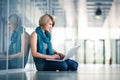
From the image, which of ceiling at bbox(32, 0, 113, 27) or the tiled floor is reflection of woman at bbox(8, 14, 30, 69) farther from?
ceiling at bbox(32, 0, 113, 27)

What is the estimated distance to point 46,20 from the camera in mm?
7176

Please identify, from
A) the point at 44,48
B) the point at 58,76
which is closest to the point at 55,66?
the point at 44,48

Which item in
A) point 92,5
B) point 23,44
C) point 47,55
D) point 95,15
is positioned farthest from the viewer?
point 95,15

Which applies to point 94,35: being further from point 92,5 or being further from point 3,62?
point 3,62

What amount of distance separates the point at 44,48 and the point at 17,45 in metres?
0.76

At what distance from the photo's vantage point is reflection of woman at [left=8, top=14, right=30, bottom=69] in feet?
24.4

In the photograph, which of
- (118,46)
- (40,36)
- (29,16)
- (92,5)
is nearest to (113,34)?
(118,46)

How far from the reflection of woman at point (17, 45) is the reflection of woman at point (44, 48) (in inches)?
20.1

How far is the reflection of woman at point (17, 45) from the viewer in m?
7.43

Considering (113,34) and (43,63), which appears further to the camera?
(113,34)

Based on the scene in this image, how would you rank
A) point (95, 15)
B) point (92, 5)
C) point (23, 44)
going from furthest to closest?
point (95, 15) → point (92, 5) → point (23, 44)

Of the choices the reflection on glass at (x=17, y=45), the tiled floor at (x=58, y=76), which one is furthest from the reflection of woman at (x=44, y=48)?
the tiled floor at (x=58, y=76)

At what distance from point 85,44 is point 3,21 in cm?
2427

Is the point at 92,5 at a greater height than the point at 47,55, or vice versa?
the point at 92,5
